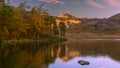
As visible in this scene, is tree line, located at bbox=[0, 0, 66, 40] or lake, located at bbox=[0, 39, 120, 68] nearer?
lake, located at bbox=[0, 39, 120, 68]

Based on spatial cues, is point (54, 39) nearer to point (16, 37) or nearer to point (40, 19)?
point (40, 19)

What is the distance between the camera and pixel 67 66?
43406 mm

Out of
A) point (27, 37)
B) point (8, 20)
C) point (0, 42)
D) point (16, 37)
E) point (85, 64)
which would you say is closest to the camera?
point (85, 64)

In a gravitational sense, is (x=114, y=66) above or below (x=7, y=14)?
below

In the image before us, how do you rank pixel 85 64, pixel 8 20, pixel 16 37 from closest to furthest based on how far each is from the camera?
pixel 85 64 < pixel 8 20 < pixel 16 37

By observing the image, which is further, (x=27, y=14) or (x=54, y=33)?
(x=54, y=33)

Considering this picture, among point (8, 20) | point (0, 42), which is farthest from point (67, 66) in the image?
point (8, 20)

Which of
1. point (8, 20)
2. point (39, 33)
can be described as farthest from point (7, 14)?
point (39, 33)

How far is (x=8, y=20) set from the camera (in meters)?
95.4

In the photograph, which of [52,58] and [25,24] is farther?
[25,24]

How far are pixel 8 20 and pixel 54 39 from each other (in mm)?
30571

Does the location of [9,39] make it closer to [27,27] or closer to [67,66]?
[27,27]

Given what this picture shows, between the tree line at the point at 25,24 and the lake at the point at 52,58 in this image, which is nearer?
the lake at the point at 52,58

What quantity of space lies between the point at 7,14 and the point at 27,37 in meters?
20.4
